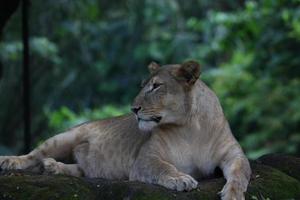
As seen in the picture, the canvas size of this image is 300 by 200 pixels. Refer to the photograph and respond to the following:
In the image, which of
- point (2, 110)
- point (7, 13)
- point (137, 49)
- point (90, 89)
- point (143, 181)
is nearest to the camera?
point (143, 181)

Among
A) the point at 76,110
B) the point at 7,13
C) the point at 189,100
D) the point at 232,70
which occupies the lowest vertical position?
the point at 76,110

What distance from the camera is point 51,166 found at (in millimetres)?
6203

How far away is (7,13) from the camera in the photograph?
24.5 feet

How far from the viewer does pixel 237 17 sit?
11625 mm

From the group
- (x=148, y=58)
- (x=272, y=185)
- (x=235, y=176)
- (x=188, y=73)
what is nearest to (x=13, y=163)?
(x=188, y=73)

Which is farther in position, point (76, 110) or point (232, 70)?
point (76, 110)

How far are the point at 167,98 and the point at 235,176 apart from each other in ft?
2.72

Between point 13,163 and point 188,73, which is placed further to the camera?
point 13,163

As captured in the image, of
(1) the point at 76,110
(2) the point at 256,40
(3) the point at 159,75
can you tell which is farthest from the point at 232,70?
(3) the point at 159,75

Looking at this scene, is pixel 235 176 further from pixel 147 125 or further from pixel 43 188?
pixel 43 188

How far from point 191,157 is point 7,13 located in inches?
100.0

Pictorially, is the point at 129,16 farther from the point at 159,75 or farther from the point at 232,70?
the point at 159,75

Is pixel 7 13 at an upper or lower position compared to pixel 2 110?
upper

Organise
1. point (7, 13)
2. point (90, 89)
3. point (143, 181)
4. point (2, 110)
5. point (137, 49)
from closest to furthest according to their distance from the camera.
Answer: point (143, 181) < point (7, 13) < point (2, 110) < point (137, 49) < point (90, 89)
